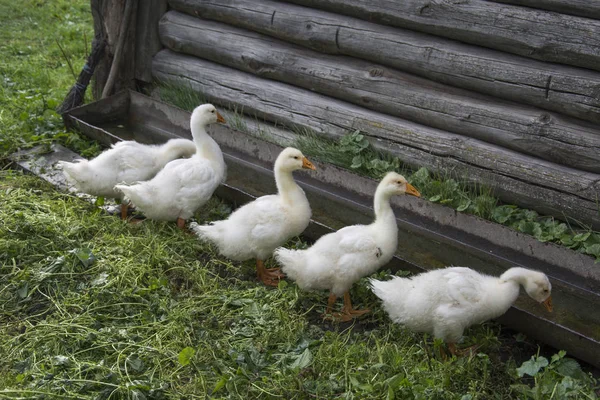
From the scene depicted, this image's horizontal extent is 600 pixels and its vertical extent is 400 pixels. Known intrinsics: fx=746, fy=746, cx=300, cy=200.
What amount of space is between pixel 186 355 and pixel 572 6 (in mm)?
3516

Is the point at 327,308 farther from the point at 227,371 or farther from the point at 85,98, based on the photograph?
the point at 85,98

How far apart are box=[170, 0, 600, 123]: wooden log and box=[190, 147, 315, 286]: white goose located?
59.6 inches

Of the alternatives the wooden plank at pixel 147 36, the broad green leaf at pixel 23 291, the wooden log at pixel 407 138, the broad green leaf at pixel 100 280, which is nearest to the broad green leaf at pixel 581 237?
the wooden log at pixel 407 138

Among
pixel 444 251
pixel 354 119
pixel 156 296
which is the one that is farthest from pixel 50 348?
pixel 354 119

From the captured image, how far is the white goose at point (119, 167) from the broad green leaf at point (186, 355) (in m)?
2.04

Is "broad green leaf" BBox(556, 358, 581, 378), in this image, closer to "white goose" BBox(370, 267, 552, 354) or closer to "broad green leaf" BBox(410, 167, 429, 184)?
"white goose" BBox(370, 267, 552, 354)

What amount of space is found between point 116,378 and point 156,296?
97 cm

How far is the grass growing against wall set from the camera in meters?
5.44

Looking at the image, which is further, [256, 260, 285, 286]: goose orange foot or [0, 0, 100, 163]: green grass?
[0, 0, 100, 163]: green grass

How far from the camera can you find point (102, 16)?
309 inches

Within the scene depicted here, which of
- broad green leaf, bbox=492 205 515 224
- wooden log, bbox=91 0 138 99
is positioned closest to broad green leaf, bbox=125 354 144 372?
broad green leaf, bbox=492 205 515 224

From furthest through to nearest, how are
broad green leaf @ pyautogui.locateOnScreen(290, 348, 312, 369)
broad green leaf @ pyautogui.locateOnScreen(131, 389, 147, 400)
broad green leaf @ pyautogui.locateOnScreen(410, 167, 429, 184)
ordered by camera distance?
broad green leaf @ pyautogui.locateOnScreen(410, 167, 429, 184) → broad green leaf @ pyautogui.locateOnScreen(290, 348, 312, 369) → broad green leaf @ pyautogui.locateOnScreen(131, 389, 147, 400)

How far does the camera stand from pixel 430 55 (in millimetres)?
6012

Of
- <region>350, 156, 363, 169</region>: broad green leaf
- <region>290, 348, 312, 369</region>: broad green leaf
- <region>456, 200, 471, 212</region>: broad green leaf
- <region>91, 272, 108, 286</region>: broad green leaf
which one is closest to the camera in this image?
<region>290, 348, 312, 369</region>: broad green leaf
